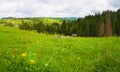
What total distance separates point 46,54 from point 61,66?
8.17 ft

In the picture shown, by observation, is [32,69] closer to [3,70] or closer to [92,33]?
[3,70]

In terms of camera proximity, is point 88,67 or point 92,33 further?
point 92,33

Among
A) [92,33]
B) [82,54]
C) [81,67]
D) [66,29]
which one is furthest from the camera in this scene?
[66,29]

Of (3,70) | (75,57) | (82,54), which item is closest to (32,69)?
(3,70)

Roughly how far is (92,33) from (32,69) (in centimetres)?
13991

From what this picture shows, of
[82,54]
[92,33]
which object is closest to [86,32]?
[92,33]

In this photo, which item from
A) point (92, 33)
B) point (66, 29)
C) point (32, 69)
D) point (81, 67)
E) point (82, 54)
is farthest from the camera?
point (66, 29)

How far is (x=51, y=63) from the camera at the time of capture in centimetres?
1719

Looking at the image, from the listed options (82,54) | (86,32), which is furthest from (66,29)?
(82,54)

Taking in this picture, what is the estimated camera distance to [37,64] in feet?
55.0

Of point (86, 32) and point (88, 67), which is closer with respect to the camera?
point (88, 67)

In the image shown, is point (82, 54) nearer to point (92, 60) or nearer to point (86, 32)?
point (92, 60)

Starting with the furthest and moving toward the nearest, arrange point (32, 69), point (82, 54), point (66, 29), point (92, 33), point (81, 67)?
point (66, 29)
point (92, 33)
point (82, 54)
point (81, 67)
point (32, 69)

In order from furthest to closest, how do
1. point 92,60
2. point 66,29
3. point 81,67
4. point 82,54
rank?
point 66,29 → point 82,54 → point 92,60 → point 81,67
